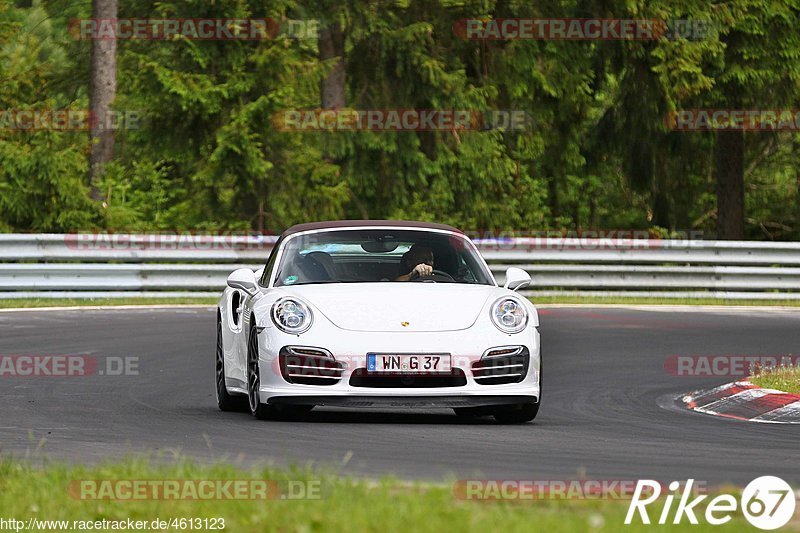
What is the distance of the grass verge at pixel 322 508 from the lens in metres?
6.01

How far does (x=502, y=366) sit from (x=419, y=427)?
68 cm

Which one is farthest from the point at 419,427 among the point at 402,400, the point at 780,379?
the point at 780,379

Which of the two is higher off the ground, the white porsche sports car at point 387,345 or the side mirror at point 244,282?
the side mirror at point 244,282

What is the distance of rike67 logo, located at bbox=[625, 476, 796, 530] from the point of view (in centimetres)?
641

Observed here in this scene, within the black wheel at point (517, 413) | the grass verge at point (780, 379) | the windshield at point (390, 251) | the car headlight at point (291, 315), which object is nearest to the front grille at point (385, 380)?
the car headlight at point (291, 315)

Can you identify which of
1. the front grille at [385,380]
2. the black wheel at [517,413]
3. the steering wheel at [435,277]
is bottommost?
the black wheel at [517,413]

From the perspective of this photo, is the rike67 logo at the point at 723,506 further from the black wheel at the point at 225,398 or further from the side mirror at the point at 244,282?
the black wheel at the point at 225,398

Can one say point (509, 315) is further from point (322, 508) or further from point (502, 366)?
point (322, 508)

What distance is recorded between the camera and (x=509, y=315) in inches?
430

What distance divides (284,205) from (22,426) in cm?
1952

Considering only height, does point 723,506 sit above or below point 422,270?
below

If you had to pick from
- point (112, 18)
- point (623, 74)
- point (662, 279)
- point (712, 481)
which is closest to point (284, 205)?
point (112, 18)

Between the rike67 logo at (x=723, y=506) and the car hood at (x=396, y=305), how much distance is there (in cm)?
359

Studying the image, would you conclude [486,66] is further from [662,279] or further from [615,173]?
[615,173]
